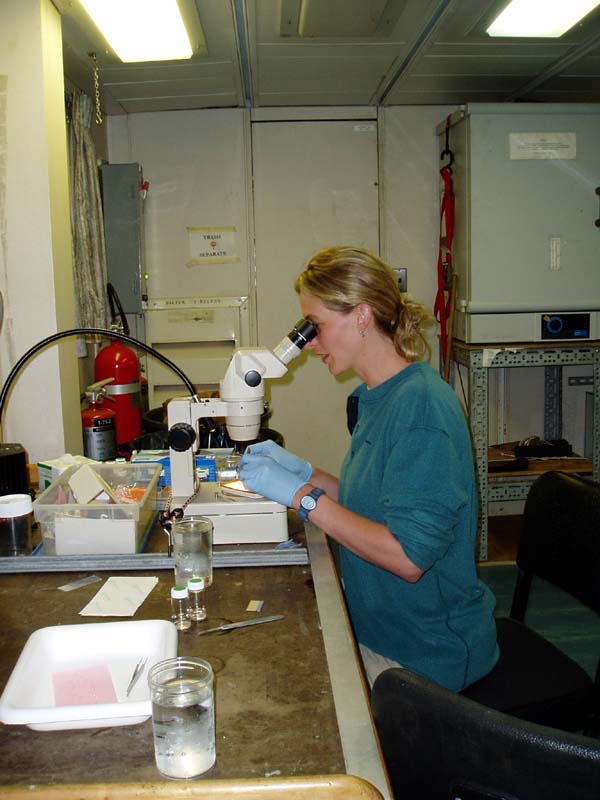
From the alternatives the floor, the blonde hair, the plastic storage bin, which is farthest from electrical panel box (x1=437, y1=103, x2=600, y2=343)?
the plastic storage bin

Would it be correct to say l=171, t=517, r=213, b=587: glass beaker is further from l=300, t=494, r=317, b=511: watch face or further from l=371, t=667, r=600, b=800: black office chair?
l=371, t=667, r=600, b=800: black office chair

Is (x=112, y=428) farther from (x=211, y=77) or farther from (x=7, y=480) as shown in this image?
(x=211, y=77)

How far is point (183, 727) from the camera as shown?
30.5 inches

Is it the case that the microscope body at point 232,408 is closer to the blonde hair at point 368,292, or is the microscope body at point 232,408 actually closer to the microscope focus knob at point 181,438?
the microscope focus knob at point 181,438

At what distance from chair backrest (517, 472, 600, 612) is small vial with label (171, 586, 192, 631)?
88 cm

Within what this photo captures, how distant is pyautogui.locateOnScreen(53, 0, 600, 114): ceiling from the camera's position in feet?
8.00

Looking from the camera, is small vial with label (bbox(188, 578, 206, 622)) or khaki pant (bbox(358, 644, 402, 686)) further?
khaki pant (bbox(358, 644, 402, 686))

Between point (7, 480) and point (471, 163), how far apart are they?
2541 mm

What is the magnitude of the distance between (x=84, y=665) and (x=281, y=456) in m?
0.68

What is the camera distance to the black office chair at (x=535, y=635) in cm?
139

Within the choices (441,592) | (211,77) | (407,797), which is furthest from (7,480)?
(211,77)

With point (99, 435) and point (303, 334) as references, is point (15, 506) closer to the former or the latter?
point (303, 334)

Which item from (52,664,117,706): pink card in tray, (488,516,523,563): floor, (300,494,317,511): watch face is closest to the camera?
(52,664,117,706): pink card in tray

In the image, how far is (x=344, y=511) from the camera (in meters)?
1.33
